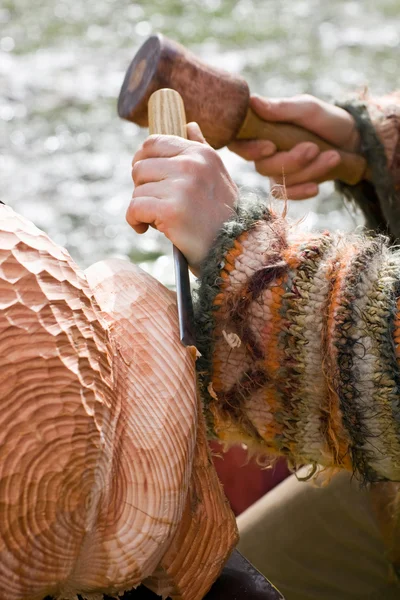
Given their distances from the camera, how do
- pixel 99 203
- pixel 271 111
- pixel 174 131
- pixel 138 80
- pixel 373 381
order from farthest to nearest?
pixel 99 203 → pixel 271 111 → pixel 138 80 → pixel 174 131 → pixel 373 381

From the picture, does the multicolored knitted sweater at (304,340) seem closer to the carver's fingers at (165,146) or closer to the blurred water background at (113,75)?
the carver's fingers at (165,146)

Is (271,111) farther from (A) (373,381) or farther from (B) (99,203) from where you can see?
(B) (99,203)

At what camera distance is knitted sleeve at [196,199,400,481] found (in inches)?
26.5

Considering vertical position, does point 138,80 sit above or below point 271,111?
above

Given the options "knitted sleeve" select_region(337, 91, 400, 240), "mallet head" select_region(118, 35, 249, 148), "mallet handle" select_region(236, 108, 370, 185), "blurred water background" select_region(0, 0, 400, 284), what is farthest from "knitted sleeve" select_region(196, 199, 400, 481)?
"blurred water background" select_region(0, 0, 400, 284)

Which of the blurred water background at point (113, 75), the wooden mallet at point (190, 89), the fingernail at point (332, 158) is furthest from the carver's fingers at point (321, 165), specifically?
the blurred water background at point (113, 75)

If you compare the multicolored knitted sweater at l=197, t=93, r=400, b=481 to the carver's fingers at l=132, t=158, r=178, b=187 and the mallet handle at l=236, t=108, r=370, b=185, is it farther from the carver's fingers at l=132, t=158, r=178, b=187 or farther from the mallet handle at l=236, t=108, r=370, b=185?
the mallet handle at l=236, t=108, r=370, b=185

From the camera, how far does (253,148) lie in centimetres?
116

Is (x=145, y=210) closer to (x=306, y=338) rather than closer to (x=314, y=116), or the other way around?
(x=306, y=338)

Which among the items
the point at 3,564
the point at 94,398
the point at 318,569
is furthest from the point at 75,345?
the point at 318,569

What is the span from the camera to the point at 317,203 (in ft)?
6.90

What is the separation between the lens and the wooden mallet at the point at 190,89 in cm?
89

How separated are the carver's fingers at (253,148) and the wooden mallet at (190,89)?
1.8 inches

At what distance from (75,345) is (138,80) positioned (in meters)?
0.48
